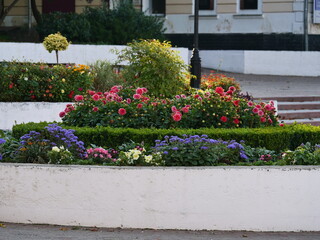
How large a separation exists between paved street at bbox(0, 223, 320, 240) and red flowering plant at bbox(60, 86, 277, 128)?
121 inches

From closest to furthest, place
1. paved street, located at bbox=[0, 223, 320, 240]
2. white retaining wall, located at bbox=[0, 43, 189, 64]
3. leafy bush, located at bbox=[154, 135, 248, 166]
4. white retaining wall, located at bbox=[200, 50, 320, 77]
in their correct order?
1. paved street, located at bbox=[0, 223, 320, 240]
2. leafy bush, located at bbox=[154, 135, 248, 166]
3. white retaining wall, located at bbox=[0, 43, 189, 64]
4. white retaining wall, located at bbox=[200, 50, 320, 77]

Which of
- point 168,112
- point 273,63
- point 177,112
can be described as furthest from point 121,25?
point 177,112

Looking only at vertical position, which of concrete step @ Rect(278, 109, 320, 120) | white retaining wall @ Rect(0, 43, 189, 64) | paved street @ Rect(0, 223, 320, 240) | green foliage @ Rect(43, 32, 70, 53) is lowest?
paved street @ Rect(0, 223, 320, 240)

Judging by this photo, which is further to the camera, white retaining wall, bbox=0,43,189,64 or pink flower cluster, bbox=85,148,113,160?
white retaining wall, bbox=0,43,189,64

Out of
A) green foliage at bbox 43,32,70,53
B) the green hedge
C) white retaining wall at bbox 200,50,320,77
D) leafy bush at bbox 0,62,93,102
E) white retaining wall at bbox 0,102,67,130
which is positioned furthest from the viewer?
white retaining wall at bbox 200,50,320,77

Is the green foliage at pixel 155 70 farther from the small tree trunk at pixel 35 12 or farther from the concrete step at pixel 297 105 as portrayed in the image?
the small tree trunk at pixel 35 12

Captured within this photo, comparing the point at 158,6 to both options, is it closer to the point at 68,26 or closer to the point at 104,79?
the point at 68,26

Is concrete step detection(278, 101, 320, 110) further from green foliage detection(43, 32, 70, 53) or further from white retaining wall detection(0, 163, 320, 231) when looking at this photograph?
white retaining wall detection(0, 163, 320, 231)

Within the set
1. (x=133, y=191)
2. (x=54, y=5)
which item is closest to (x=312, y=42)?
(x=54, y=5)

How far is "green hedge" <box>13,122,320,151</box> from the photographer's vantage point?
11.4m

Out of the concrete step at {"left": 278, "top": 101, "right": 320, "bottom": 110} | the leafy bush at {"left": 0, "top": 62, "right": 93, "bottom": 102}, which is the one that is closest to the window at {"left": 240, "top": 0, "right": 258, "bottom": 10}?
the concrete step at {"left": 278, "top": 101, "right": 320, "bottom": 110}

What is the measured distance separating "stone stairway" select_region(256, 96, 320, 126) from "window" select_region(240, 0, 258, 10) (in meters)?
8.70

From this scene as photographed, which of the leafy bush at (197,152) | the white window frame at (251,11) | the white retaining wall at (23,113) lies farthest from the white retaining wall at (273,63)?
the leafy bush at (197,152)

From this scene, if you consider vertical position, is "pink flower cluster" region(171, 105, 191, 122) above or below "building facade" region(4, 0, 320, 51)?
below
